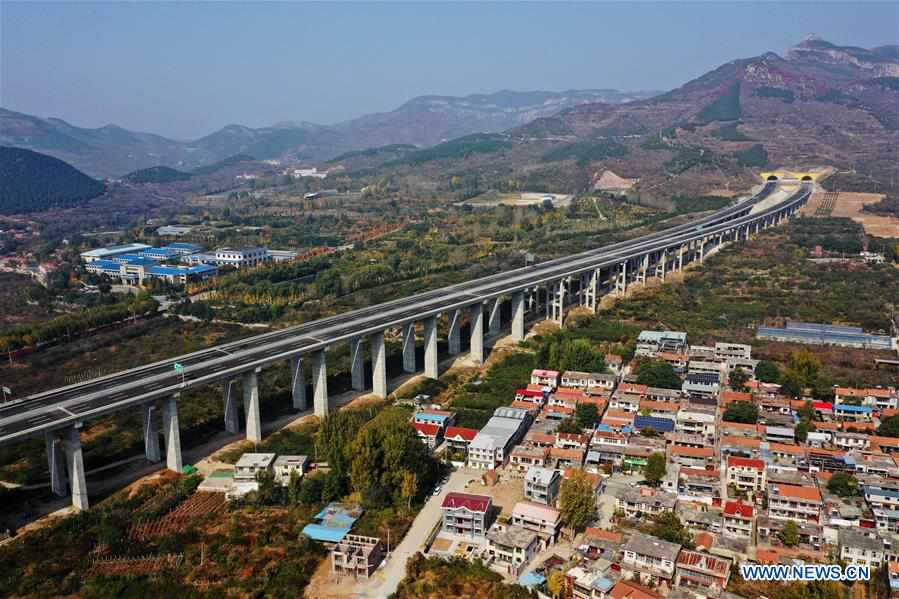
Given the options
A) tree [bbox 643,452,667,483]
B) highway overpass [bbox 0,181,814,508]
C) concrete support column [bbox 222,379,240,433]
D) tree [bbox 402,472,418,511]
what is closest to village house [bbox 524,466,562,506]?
tree [bbox 643,452,667,483]

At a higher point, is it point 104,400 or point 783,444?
point 104,400

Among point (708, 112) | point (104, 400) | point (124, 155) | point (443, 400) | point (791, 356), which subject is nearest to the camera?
point (104, 400)

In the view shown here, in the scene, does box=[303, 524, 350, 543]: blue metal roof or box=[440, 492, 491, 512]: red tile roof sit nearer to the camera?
box=[303, 524, 350, 543]: blue metal roof

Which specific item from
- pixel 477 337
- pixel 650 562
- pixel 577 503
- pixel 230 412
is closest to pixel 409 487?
pixel 577 503

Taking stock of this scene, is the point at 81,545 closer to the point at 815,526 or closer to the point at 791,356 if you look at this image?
the point at 815,526

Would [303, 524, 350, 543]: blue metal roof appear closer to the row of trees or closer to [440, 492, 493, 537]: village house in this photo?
[440, 492, 493, 537]: village house

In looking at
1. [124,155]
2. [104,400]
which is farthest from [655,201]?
[124,155]

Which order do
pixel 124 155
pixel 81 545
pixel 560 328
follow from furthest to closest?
pixel 124 155, pixel 560 328, pixel 81 545
